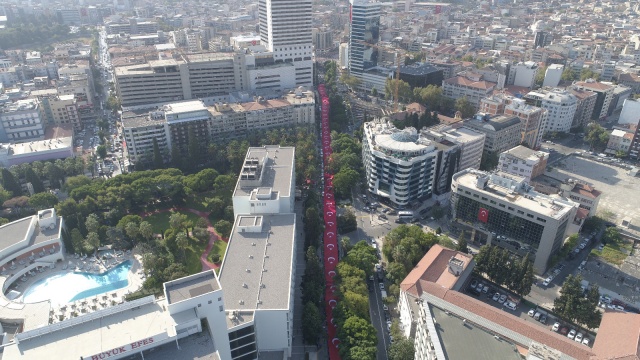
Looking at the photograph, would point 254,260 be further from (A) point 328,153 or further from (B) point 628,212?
(B) point 628,212

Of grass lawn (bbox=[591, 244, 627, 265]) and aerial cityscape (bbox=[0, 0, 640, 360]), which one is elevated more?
aerial cityscape (bbox=[0, 0, 640, 360])

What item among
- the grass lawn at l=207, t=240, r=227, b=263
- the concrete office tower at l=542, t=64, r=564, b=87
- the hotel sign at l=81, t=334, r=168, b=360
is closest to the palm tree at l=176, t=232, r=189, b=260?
the grass lawn at l=207, t=240, r=227, b=263

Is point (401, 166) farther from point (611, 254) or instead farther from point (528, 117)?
point (528, 117)

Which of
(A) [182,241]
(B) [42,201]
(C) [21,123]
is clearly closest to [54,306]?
(A) [182,241]

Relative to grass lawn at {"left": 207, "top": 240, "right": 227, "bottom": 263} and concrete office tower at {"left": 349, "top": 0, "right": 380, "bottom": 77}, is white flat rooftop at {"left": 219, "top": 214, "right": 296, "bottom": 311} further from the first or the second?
concrete office tower at {"left": 349, "top": 0, "right": 380, "bottom": 77}

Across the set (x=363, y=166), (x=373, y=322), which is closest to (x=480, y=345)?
(x=373, y=322)


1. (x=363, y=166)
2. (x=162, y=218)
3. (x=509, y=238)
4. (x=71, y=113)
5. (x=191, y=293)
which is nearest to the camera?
(x=191, y=293)
